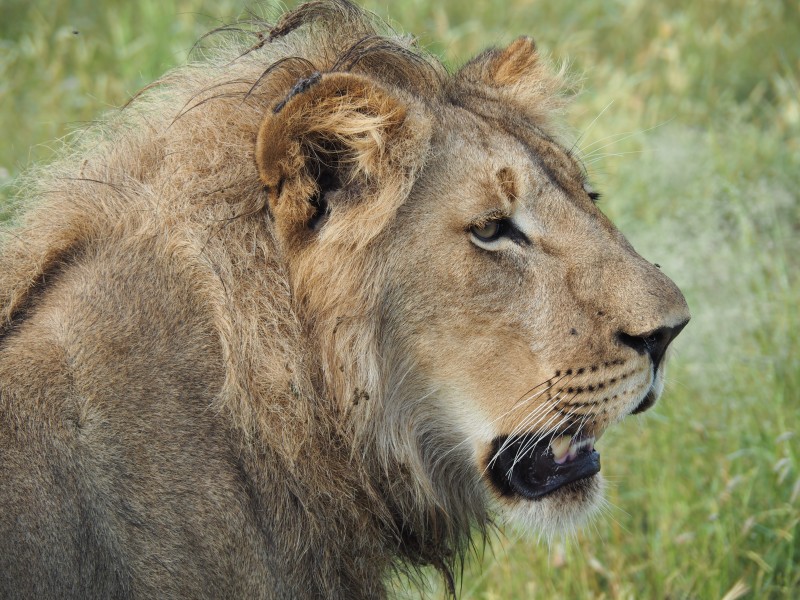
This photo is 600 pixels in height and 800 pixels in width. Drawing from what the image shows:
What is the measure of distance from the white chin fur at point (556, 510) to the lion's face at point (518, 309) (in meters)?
0.16

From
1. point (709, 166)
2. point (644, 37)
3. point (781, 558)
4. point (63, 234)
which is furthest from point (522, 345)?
point (644, 37)

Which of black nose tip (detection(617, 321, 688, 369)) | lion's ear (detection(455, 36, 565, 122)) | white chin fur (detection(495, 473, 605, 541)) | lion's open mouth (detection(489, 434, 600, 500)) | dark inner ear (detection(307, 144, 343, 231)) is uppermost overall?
lion's ear (detection(455, 36, 565, 122))

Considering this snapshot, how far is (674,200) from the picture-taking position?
644cm

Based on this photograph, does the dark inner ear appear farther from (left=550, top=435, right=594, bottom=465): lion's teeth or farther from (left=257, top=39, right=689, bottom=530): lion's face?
(left=550, top=435, right=594, bottom=465): lion's teeth

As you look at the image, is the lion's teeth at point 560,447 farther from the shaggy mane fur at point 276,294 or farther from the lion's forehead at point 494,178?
the lion's forehead at point 494,178

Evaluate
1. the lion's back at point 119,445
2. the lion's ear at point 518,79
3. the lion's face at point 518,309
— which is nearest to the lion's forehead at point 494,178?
the lion's face at point 518,309

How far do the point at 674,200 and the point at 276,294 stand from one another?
13.6 ft

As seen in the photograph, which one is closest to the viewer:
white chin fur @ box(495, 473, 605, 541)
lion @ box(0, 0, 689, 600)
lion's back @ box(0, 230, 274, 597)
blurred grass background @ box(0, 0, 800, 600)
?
lion's back @ box(0, 230, 274, 597)

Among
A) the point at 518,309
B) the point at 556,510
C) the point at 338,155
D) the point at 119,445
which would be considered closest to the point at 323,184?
the point at 338,155

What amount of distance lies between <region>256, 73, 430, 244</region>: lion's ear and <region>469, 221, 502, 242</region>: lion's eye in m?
0.22

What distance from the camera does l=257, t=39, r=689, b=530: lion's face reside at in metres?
2.83

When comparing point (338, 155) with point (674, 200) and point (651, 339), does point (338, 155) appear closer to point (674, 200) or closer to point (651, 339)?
point (651, 339)

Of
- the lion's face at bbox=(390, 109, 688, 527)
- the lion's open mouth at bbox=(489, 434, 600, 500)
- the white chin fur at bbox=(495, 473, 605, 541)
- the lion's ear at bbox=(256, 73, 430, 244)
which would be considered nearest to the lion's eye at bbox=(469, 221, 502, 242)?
the lion's face at bbox=(390, 109, 688, 527)

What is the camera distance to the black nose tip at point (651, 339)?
2836 mm
